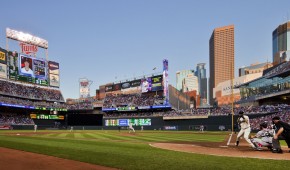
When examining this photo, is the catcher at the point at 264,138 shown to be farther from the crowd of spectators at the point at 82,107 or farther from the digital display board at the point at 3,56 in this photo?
the crowd of spectators at the point at 82,107

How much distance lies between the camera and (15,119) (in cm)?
6284

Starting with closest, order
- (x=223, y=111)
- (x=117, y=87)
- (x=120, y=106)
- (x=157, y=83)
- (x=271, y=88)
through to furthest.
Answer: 1. (x=271, y=88)
2. (x=223, y=111)
3. (x=157, y=83)
4. (x=120, y=106)
5. (x=117, y=87)

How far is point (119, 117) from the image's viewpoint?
68.9 m

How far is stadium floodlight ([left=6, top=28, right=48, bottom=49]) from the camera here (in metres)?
67.2

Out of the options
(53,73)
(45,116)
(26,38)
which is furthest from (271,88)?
(26,38)

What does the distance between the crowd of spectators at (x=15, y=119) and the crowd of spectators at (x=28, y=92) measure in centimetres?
530

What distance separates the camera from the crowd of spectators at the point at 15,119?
5981 cm

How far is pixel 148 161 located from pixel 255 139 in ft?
18.6

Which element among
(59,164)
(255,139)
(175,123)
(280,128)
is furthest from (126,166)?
(175,123)

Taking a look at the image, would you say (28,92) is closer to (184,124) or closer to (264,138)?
(184,124)

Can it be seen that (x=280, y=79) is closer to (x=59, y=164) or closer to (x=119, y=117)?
(x=119, y=117)

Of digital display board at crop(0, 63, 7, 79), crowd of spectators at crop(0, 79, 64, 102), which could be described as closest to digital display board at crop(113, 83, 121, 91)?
crowd of spectators at crop(0, 79, 64, 102)

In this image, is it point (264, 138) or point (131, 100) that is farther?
point (131, 100)

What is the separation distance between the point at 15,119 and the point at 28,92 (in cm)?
1381
